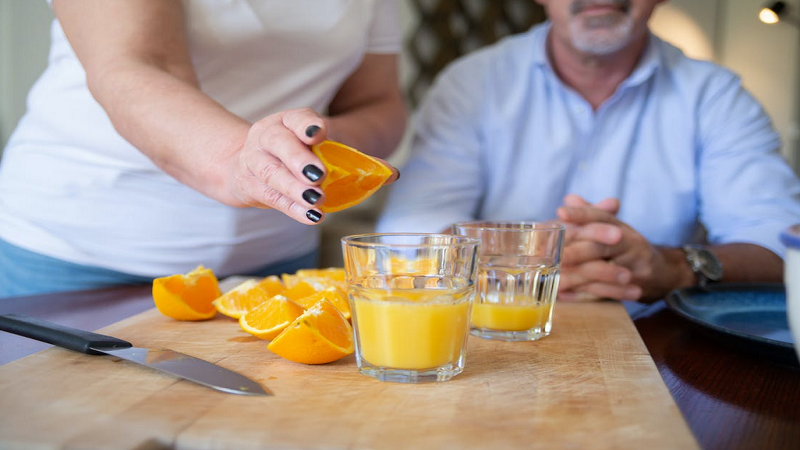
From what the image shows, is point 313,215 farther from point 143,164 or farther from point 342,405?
point 143,164

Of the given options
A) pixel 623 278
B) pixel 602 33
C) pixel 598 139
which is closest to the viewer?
pixel 623 278

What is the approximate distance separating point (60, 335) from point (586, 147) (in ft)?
3.62

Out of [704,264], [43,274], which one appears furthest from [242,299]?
[704,264]

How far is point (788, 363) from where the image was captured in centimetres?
64

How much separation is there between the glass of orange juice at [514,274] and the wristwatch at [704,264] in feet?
1.37

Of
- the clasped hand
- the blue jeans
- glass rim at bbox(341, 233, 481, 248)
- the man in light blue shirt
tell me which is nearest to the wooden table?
glass rim at bbox(341, 233, 481, 248)

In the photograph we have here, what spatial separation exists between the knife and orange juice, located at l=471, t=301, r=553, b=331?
11.3 inches

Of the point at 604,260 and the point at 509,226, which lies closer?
the point at 509,226

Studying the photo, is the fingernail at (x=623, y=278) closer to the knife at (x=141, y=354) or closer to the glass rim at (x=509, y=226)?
the glass rim at (x=509, y=226)

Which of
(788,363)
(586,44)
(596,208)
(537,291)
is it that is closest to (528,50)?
(586,44)

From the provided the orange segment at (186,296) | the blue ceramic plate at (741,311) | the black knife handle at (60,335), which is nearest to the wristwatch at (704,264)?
the blue ceramic plate at (741,311)

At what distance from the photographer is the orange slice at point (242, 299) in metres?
0.77

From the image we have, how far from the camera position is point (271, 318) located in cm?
67

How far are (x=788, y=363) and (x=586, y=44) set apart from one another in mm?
839
